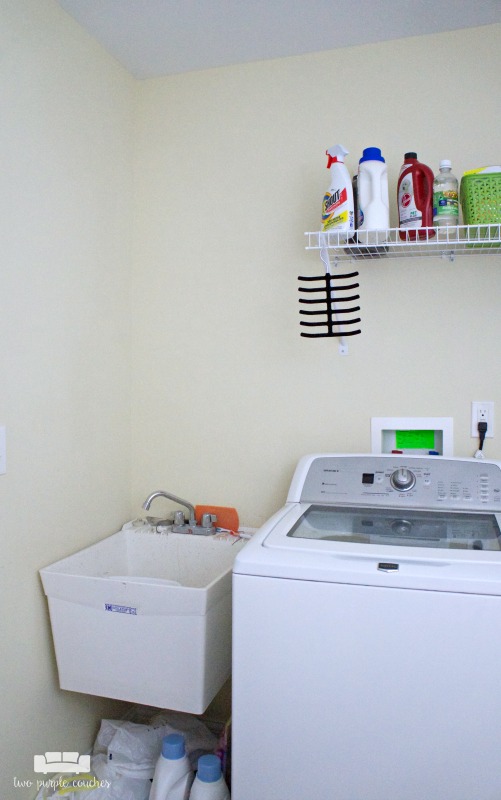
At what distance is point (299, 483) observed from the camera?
1945mm

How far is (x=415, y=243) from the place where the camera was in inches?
73.1

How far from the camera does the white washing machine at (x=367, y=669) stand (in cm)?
128

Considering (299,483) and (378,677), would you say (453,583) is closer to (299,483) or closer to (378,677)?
(378,677)

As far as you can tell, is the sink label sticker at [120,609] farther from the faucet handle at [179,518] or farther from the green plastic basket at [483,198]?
the green plastic basket at [483,198]

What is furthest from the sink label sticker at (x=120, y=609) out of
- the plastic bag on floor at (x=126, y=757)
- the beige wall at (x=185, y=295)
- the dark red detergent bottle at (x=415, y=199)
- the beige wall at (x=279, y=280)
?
the dark red detergent bottle at (x=415, y=199)

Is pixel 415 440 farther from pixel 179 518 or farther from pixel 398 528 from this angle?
pixel 179 518

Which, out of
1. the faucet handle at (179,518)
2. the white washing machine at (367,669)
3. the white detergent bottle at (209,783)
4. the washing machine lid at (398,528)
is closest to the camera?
the white washing machine at (367,669)

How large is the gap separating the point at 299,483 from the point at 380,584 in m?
0.65

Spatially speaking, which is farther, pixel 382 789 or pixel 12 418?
pixel 12 418

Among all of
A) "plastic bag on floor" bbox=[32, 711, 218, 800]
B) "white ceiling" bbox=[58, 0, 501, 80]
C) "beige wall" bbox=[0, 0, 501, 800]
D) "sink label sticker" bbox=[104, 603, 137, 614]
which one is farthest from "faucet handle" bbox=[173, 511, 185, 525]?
"white ceiling" bbox=[58, 0, 501, 80]

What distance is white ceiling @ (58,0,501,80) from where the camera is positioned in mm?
1895

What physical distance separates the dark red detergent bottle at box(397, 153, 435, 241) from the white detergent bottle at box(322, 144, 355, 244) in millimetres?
156

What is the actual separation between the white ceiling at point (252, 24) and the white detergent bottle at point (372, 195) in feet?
1.54

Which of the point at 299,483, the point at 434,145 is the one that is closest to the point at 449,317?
the point at 434,145
